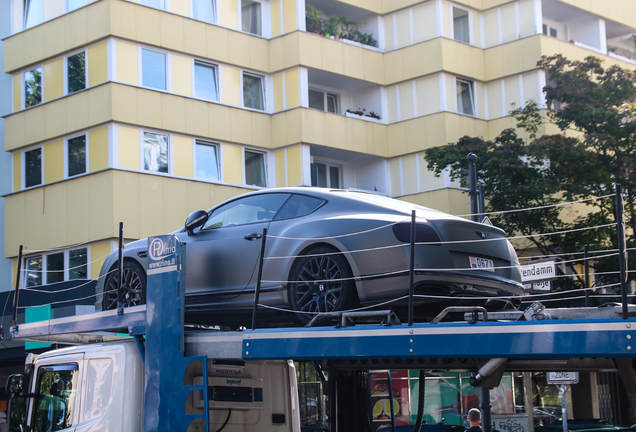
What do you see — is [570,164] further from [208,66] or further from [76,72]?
[76,72]

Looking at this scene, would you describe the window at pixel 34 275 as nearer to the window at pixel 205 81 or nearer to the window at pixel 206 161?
the window at pixel 206 161

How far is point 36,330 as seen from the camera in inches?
290

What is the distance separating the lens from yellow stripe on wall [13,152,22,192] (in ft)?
75.4

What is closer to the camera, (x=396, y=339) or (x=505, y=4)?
(x=396, y=339)

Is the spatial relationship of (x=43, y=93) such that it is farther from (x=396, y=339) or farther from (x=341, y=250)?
(x=396, y=339)

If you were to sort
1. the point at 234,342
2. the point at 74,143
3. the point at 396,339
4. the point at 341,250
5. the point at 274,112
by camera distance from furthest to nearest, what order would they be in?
the point at 274,112 → the point at 74,143 → the point at 341,250 → the point at 234,342 → the point at 396,339

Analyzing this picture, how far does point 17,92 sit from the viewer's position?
2339 cm

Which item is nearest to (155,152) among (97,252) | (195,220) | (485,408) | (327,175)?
(97,252)

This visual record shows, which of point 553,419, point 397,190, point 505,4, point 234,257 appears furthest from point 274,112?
point 234,257

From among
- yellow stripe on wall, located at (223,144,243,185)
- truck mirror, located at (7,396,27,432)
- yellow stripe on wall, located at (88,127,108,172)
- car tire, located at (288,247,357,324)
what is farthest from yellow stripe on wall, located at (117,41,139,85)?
car tire, located at (288,247,357,324)

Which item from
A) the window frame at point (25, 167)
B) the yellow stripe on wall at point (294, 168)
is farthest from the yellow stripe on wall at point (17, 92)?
the yellow stripe on wall at point (294, 168)

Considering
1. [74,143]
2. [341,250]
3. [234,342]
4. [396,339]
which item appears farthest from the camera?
[74,143]

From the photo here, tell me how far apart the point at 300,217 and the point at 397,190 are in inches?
772

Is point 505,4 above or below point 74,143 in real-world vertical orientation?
above
